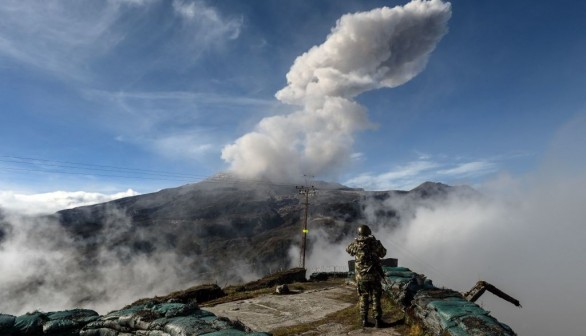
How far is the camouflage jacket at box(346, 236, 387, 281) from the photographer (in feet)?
35.0

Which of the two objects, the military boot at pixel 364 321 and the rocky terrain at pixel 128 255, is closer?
the military boot at pixel 364 321

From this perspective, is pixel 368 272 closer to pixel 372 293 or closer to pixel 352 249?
pixel 372 293

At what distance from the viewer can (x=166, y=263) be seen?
6029 inches

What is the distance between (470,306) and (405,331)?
1.90 metres

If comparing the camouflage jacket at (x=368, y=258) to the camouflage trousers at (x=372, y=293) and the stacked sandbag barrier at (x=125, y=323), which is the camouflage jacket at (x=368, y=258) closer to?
the camouflage trousers at (x=372, y=293)

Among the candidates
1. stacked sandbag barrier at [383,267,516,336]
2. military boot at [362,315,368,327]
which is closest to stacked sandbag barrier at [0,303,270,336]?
military boot at [362,315,368,327]

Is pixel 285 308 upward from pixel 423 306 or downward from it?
downward

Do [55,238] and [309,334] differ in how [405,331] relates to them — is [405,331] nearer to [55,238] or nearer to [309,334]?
[309,334]

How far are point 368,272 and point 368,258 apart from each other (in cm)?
42

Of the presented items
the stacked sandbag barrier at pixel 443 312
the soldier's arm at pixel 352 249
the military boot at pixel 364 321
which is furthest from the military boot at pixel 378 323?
the soldier's arm at pixel 352 249

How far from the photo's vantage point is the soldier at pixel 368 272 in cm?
1059

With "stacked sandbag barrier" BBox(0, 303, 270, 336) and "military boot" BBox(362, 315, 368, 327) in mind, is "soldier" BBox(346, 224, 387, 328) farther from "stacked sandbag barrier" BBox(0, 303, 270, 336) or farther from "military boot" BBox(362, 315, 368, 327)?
"stacked sandbag barrier" BBox(0, 303, 270, 336)

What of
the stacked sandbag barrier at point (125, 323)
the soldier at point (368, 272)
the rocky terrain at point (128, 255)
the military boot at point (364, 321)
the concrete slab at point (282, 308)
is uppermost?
the soldier at point (368, 272)

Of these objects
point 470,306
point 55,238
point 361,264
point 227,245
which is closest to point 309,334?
point 361,264
